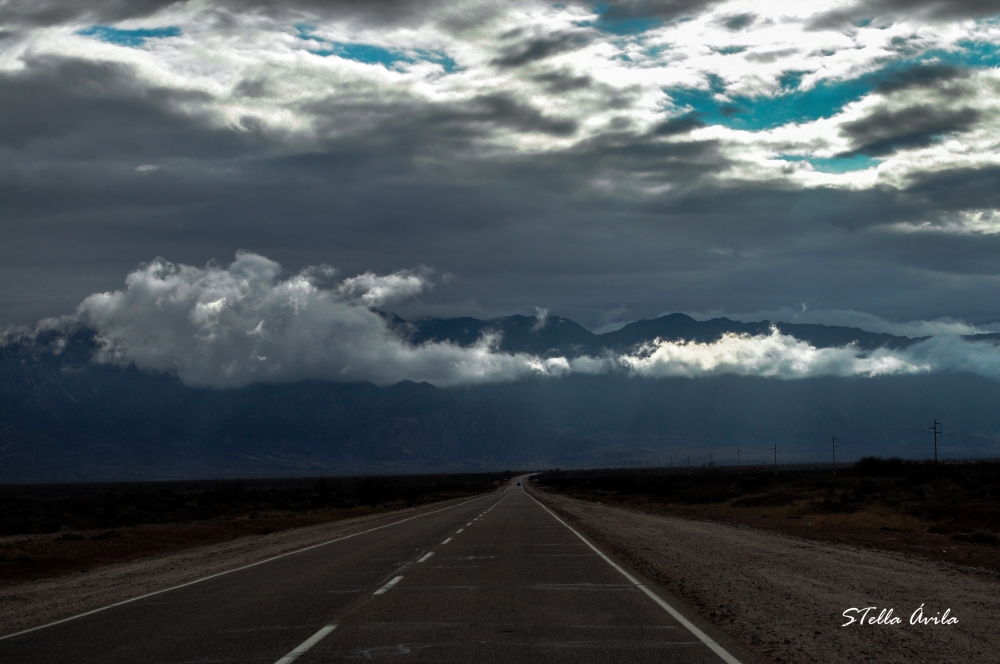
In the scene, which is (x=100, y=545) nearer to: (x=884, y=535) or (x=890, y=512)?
(x=884, y=535)

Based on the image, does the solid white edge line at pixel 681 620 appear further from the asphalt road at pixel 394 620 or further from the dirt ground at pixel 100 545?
the dirt ground at pixel 100 545

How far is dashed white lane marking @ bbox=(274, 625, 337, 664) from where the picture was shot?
9750mm

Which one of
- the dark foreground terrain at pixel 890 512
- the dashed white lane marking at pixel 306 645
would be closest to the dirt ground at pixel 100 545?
the dashed white lane marking at pixel 306 645

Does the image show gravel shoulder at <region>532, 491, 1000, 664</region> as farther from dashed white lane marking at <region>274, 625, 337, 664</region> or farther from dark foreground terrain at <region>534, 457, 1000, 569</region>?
dashed white lane marking at <region>274, 625, 337, 664</region>

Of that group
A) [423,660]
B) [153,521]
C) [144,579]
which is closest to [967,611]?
[423,660]

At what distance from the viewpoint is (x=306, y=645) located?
1050cm

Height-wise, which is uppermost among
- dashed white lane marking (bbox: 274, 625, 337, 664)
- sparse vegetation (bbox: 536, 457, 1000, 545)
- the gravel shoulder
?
dashed white lane marking (bbox: 274, 625, 337, 664)

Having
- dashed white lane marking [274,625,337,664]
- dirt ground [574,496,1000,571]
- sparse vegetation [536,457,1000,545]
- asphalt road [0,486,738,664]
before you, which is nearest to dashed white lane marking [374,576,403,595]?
asphalt road [0,486,738,664]

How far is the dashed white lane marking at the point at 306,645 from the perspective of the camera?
32.0 feet

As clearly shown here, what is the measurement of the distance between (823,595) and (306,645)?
8.39 meters

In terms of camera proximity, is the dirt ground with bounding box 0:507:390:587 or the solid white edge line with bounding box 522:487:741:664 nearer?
the solid white edge line with bounding box 522:487:741:664

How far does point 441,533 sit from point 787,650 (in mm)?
21070

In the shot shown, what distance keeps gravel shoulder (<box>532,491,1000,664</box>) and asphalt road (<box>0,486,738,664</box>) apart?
91cm

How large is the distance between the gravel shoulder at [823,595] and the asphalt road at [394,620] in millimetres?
911
